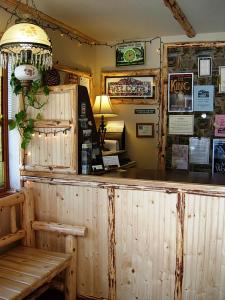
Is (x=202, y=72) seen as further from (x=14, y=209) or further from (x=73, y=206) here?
(x=14, y=209)

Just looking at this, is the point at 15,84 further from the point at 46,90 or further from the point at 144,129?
the point at 144,129

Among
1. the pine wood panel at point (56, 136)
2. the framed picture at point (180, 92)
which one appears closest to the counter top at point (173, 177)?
the pine wood panel at point (56, 136)

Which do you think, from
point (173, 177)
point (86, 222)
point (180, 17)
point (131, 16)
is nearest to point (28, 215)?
point (86, 222)

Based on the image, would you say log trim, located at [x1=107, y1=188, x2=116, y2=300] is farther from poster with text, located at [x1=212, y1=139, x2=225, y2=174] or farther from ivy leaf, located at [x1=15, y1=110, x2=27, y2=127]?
poster with text, located at [x1=212, y1=139, x2=225, y2=174]

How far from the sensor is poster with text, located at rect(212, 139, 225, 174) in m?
3.92

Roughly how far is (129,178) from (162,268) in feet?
2.35

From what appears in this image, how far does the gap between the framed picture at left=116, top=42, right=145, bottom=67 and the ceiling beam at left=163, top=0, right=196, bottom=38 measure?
0.62 metres

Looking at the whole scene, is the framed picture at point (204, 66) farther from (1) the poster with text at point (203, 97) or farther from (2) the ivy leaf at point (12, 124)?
(2) the ivy leaf at point (12, 124)

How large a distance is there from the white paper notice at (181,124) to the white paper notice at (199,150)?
120mm

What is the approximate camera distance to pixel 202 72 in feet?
13.0

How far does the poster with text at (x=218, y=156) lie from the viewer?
3916mm

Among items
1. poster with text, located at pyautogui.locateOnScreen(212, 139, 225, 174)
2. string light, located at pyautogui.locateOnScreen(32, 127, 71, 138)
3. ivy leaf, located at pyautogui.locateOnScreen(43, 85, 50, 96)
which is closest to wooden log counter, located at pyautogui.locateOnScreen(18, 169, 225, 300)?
string light, located at pyautogui.locateOnScreen(32, 127, 71, 138)

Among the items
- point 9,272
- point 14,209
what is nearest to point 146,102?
point 14,209

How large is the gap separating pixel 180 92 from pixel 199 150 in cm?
74
